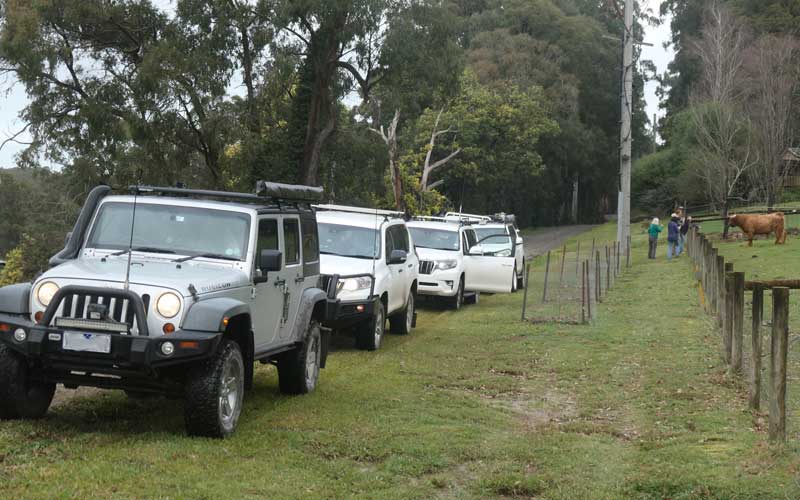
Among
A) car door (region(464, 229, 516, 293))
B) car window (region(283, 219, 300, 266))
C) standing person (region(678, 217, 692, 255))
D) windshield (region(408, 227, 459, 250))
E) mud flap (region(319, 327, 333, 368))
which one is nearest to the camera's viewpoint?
car window (region(283, 219, 300, 266))

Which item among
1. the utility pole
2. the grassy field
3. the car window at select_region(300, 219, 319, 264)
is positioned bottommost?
the grassy field

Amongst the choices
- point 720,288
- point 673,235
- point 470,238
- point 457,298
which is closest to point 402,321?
point 457,298

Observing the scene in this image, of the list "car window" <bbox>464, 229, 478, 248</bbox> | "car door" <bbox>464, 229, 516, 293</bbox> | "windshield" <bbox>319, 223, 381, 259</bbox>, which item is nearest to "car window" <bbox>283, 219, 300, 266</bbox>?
"windshield" <bbox>319, 223, 381, 259</bbox>

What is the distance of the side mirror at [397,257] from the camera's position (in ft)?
51.5

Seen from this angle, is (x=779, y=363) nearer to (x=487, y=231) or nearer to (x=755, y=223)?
(x=487, y=231)

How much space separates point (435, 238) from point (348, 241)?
642 centimetres

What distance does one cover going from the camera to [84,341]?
25.3ft

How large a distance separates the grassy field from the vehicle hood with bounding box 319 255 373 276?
146 centimetres

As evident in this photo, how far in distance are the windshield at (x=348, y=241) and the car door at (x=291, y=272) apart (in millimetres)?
5059

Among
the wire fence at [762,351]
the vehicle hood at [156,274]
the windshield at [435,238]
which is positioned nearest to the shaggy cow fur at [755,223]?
the windshield at [435,238]

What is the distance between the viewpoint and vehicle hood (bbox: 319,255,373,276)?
15.2m

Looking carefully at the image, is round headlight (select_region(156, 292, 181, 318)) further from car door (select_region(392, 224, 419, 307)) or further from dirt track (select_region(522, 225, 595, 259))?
dirt track (select_region(522, 225, 595, 259))

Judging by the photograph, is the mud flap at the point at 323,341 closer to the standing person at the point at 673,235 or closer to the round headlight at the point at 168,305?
the round headlight at the point at 168,305

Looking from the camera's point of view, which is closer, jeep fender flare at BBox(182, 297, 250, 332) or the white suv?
jeep fender flare at BBox(182, 297, 250, 332)
